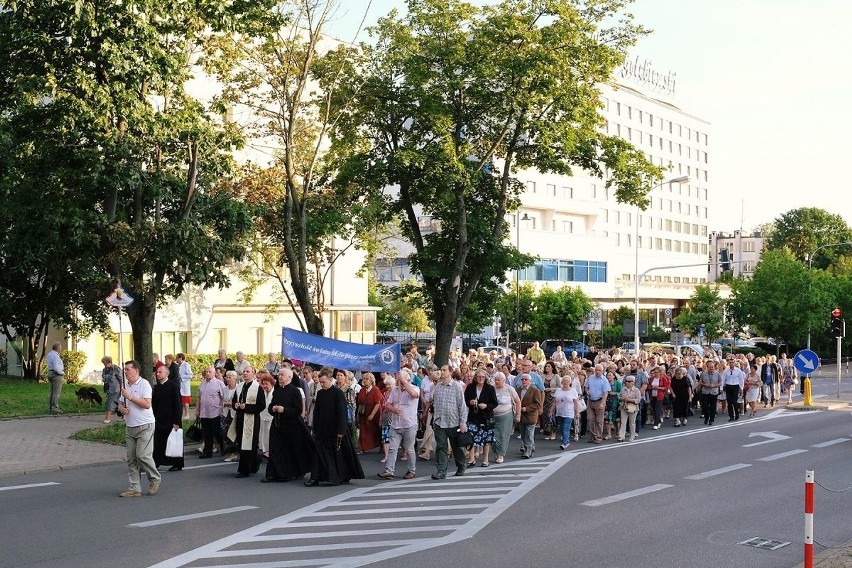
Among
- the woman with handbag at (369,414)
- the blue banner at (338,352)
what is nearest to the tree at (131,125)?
the blue banner at (338,352)

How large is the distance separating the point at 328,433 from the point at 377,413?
3866mm

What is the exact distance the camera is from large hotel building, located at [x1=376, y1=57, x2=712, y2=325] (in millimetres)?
86750

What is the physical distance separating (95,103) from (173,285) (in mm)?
6254

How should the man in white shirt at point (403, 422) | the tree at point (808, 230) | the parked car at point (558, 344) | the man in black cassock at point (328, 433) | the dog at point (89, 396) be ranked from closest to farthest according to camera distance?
1. the man in black cassock at point (328, 433)
2. the man in white shirt at point (403, 422)
3. the dog at point (89, 396)
4. the parked car at point (558, 344)
5. the tree at point (808, 230)

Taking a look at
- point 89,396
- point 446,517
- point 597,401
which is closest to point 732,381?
point 597,401

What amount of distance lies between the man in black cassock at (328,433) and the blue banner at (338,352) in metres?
3.57

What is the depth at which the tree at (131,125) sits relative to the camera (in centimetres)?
1981

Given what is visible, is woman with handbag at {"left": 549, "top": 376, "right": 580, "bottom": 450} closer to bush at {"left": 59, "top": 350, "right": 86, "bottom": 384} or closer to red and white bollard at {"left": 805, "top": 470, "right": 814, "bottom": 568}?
red and white bollard at {"left": 805, "top": 470, "right": 814, "bottom": 568}

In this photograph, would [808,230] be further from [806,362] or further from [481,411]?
[481,411]

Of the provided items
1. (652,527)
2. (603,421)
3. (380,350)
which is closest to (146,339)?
(380,350)

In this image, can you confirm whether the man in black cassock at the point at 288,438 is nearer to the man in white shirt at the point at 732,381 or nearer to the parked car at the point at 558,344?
the man in white shirt at the point at 732,381

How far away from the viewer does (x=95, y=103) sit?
2008 cm

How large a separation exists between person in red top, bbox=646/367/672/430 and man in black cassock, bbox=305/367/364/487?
13.0 metres

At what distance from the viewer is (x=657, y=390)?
84.6 ft
